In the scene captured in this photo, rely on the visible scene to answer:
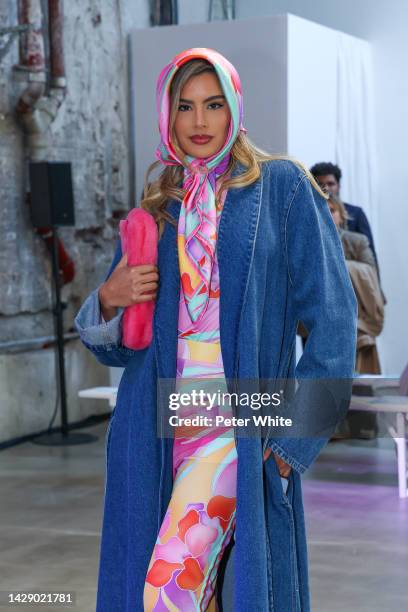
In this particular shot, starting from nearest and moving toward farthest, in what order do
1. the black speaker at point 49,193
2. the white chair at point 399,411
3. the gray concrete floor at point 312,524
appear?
1. the gray concrete floor at point 312,524
2. the white chair at point 399,411
3. the black speaker at point 49,193

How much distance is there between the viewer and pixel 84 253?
7.96 meters

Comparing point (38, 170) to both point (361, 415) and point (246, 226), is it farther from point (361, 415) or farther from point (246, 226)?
point (246, 226)

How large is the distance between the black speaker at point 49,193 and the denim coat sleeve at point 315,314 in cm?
523

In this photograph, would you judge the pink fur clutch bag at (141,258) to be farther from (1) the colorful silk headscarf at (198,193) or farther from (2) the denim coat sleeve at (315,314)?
(2) the denim coat sleeve at (315,314)

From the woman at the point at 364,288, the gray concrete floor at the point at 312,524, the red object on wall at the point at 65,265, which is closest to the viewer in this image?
the gray concrete floor at the point at 312,524

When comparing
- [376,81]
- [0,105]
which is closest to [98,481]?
[0,105]

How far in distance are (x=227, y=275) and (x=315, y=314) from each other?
171 mm

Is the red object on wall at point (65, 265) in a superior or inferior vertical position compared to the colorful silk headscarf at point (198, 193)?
inferior

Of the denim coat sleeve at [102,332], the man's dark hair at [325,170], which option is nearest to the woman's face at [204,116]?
the denim coat sleeve at [102,332]

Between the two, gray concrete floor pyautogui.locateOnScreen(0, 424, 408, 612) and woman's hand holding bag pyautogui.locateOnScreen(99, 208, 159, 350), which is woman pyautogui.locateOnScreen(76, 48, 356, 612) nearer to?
woman's hand holding bag pyautogui.locateOnScreen(99, 208, 159, 350)

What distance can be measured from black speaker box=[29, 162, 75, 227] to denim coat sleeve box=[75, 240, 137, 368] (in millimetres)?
5027

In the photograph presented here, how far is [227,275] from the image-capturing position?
1983 millimetres

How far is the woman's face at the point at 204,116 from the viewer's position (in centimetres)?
204

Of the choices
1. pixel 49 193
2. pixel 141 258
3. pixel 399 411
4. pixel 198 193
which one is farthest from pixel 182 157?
pixel 49 193
